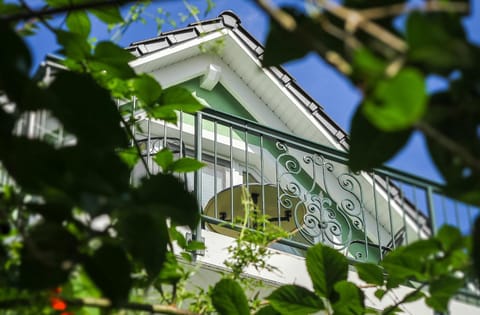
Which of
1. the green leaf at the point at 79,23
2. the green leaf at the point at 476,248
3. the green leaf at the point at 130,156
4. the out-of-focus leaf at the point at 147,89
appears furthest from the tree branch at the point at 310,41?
the green leaf at the point at 130,156

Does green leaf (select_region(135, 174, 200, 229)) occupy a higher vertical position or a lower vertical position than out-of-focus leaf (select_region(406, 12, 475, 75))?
lower

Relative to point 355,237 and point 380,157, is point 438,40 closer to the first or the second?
point 380,157

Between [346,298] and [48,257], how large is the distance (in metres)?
1.07

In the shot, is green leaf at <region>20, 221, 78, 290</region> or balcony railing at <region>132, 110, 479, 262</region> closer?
green leaf at <region>20, 221, 78, 290</region>

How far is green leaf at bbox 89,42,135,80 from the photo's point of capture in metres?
1.82

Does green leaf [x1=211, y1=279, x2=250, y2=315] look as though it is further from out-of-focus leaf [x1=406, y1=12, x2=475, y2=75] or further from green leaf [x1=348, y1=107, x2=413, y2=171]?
out-of-focus leaf [x1=406, y1=12, x2=475, y2=75]

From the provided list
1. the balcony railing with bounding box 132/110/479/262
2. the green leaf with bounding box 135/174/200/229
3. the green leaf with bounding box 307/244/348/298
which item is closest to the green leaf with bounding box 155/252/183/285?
the green leaf with bounding box 307/244/348/298

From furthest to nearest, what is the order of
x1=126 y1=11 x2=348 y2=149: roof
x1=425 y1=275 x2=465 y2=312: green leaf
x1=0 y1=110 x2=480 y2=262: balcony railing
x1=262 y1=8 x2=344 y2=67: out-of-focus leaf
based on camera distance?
x1=126 y1=11 x2=348 y2=149: roof → x1=0 y1=110 x2=480 y2=262: balcony railing → x1=425 y1=275 x2=465 y2=312: green leaf → x1=262 y1=8 x2=344 y2=67: out-of-focus leaf

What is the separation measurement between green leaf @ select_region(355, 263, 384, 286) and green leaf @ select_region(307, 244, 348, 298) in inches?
3.9

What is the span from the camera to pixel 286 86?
34.9 feet

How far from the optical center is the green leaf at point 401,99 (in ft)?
2.97

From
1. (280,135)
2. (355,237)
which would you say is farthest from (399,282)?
Result: (355,237)

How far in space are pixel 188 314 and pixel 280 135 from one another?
475 centimetres

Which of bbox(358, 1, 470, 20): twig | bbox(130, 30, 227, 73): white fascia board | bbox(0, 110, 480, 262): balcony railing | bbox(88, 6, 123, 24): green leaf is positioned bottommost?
bbox(358, 1, 470, 20): twig
